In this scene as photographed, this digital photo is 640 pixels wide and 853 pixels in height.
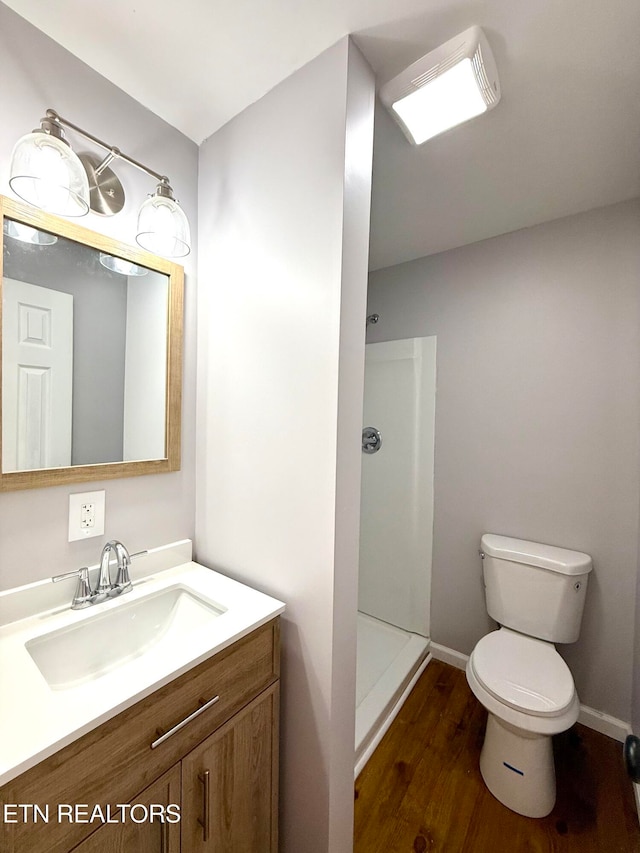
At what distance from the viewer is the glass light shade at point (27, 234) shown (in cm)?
90

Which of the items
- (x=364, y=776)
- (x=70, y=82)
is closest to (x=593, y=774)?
(x=364, y=776)

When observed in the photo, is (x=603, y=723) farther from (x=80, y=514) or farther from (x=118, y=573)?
(x=80, y=514)

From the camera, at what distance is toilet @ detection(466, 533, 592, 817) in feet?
4.18

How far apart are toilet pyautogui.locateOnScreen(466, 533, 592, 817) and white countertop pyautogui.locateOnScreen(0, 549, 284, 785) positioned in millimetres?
1019

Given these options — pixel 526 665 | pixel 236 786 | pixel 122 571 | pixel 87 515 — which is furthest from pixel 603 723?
pixel 87 515

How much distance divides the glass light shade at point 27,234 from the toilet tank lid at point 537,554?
214cm

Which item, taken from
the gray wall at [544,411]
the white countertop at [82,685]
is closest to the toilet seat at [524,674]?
the gray wall at [544,411]

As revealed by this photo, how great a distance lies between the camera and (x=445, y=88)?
1.01 metres

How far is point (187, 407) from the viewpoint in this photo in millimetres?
1317

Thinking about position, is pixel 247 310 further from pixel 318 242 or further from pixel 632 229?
pixel 632 229

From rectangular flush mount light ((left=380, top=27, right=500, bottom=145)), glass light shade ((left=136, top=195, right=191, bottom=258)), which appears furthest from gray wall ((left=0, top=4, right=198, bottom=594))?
rectangular flush mount light ((left=380, top=27, right=500, bottom=145))

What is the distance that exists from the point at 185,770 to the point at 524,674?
1302mm

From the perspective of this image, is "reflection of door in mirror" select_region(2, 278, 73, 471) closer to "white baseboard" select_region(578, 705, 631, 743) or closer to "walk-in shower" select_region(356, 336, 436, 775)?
"walk-in shower" select_region(356, 336, 436, 775)

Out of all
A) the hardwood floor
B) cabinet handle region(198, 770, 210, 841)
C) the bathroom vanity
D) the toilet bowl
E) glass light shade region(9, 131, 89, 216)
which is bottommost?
the hardwood floor
